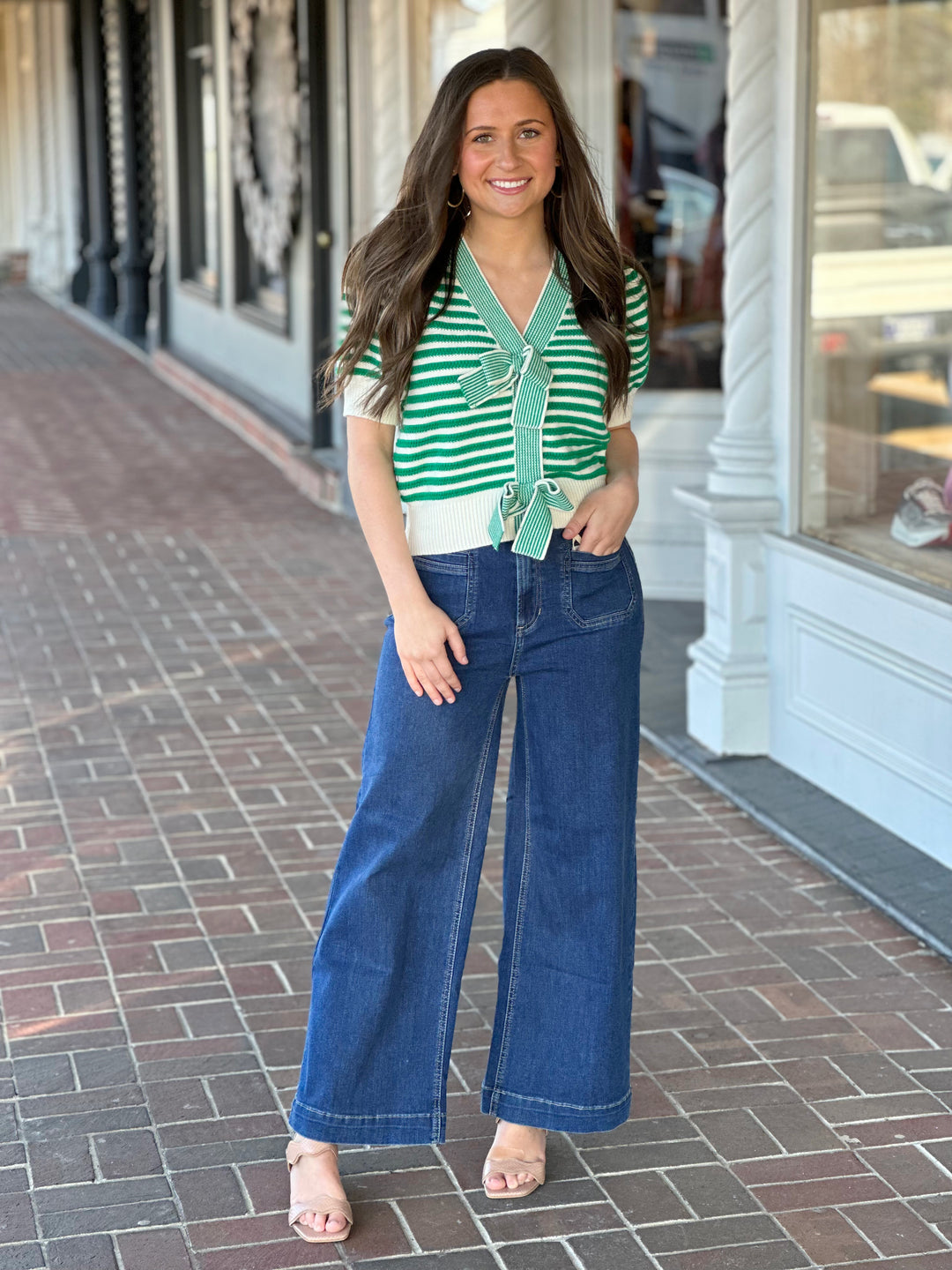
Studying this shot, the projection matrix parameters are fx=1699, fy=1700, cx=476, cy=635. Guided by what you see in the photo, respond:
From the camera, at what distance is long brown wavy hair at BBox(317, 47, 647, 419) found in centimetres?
248

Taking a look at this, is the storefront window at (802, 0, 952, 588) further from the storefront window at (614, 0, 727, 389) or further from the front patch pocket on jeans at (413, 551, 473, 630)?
the front patch pocket on jeans at (413, 551, 473, 630)

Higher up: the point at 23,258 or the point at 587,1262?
the point at 23,258

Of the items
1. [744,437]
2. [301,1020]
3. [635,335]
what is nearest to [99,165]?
[744,437]

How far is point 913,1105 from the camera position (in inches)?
124

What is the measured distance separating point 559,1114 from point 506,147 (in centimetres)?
154

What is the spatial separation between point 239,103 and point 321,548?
16.2 ft

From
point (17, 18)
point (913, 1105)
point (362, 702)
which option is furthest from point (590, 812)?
point (17, 18)

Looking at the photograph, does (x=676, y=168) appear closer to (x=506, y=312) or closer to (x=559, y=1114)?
(x=506, y=312)

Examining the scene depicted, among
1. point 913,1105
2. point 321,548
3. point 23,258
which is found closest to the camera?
point 913,1105

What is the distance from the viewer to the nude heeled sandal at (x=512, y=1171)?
2.84 metres

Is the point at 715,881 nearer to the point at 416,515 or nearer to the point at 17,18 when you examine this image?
the point at 416,515

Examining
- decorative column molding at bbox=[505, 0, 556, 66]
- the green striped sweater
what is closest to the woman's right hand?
the green striped sweater

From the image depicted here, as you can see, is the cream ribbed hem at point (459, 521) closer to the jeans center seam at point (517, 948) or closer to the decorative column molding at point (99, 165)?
the jeans center seam at point (517, 948)

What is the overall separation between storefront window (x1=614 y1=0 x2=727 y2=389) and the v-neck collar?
169 inches
